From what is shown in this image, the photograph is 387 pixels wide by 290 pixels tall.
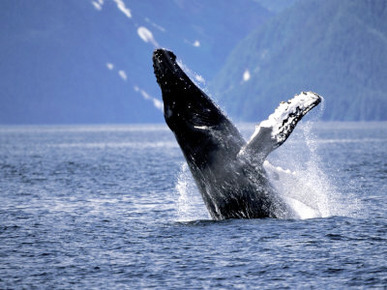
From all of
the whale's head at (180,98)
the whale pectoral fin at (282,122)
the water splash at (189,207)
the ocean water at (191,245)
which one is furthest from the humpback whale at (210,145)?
the water splash at (189,207)

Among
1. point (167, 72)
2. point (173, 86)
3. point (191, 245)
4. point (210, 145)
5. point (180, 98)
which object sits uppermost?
point (167, 72)

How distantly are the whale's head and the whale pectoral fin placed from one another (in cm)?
108

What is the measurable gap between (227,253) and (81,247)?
2881 mm

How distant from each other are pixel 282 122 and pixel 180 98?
1.96m

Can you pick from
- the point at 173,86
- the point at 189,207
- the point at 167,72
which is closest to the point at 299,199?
the point at 173,86

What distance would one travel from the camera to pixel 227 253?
12531 mm

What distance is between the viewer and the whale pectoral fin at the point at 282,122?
12320mm

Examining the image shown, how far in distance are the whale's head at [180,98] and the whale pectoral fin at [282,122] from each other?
1.08 metres

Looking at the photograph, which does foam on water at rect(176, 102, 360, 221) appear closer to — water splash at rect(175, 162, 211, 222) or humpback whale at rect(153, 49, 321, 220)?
water splash at rect(175, 162, 211, 222)

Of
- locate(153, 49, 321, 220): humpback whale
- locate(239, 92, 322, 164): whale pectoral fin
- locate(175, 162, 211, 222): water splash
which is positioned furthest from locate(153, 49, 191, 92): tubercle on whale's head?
locate(175, 162, 211, 222): water splash

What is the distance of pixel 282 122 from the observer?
40.8ft

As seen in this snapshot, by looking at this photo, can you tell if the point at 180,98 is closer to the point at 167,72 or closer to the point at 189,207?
the point at 167,72

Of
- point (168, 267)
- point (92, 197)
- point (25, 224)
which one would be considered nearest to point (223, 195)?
point (168, 267)

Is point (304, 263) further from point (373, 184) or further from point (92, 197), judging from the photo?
point (373, 184)
